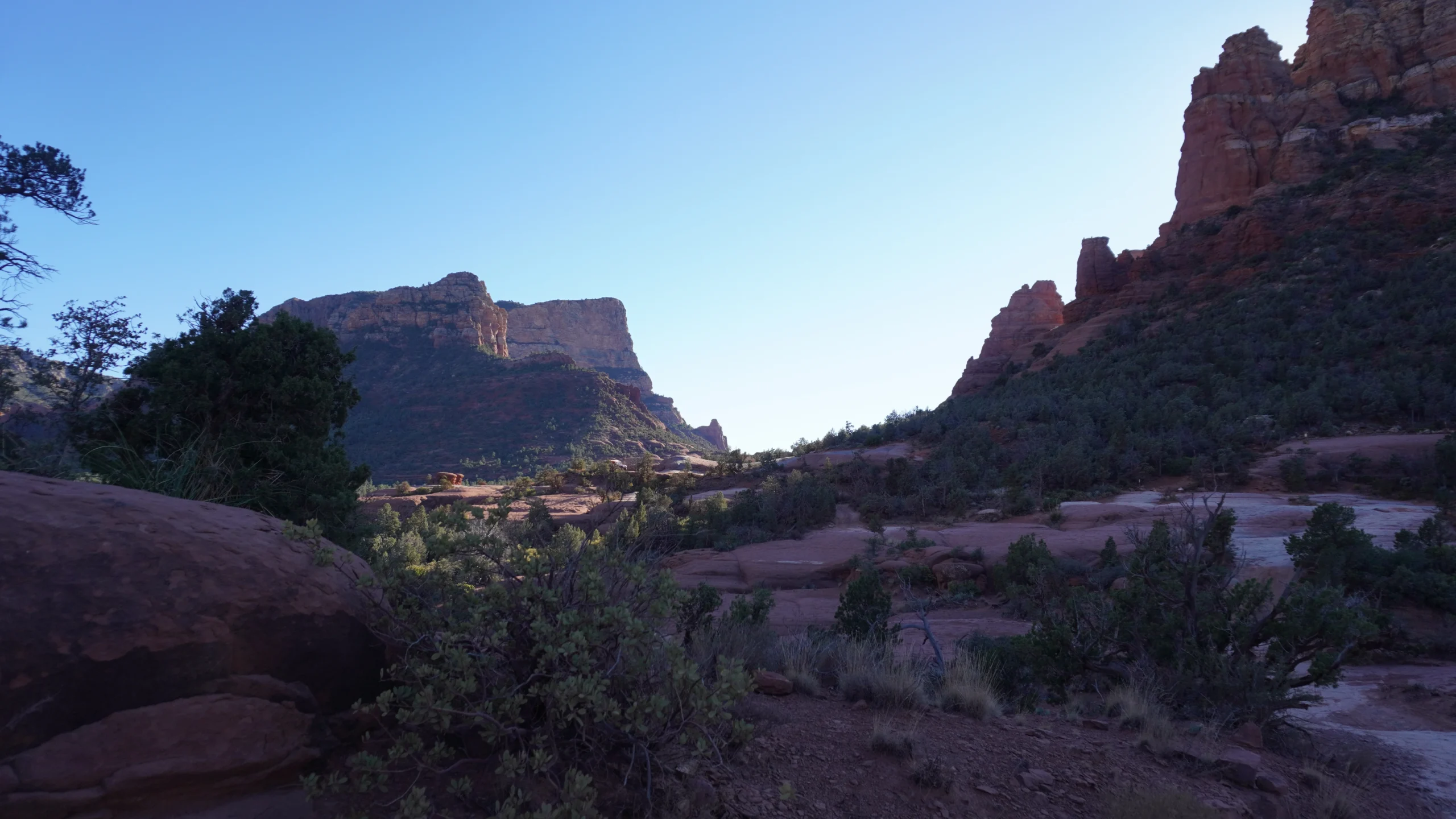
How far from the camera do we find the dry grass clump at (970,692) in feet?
18.1

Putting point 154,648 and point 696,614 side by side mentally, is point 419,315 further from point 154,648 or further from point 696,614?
point 154,648

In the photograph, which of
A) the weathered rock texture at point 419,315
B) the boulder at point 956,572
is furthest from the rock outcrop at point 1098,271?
the weathered rock texture at point 419,315

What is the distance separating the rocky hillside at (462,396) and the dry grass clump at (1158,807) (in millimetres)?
54173

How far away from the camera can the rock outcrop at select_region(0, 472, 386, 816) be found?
2.92m

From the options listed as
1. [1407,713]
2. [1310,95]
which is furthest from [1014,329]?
[1407,713]

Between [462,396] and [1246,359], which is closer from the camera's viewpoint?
[1246,359]

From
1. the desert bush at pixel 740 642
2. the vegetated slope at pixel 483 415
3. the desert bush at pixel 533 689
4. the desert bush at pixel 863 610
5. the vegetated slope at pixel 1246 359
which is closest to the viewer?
the desert bush at pixel 533 689

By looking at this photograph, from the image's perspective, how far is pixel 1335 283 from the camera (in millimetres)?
33250

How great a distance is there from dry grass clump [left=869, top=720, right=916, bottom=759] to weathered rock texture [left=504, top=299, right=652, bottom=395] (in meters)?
114

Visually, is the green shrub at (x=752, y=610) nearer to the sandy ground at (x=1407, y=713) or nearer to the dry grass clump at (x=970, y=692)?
the dry grass clump at (x=970, y=692)

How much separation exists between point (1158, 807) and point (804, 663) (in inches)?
107

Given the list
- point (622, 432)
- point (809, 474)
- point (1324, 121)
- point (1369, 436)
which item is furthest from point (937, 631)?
point (622, 432)

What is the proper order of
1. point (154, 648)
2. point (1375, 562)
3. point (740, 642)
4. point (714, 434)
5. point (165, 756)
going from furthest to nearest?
point (714, 434) → point (1375, 562) → point (740, 642) → point (154, 648) → point (165, 756)

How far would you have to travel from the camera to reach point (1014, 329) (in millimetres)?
58500
